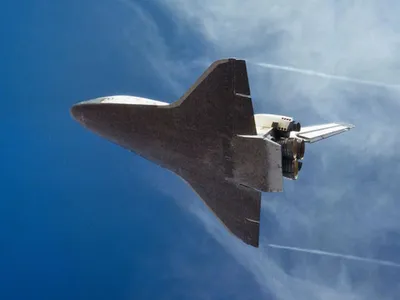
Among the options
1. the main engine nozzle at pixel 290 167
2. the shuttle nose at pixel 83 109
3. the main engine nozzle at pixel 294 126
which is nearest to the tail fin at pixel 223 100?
the main engine nozzle at pixel 290 167

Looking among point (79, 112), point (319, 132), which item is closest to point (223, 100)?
point (79, 112)

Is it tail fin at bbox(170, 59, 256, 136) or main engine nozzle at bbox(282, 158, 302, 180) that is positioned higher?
tail fin at bbox(170, 59, 256, 136)

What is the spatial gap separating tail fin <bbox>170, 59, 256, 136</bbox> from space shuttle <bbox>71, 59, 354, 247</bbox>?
0.9 inches

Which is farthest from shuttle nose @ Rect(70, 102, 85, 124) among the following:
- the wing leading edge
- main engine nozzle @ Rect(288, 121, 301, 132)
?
the wing leading edge

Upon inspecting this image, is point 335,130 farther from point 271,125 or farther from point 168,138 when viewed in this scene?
point 168,138

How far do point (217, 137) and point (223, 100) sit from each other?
95cm

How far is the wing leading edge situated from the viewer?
1350 cm

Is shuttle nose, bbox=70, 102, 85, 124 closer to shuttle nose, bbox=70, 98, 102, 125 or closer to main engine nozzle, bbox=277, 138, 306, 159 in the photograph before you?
shuttle nose, bbox=70, 98, 102, 125

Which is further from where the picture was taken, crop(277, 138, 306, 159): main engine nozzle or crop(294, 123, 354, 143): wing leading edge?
crop(294, 123, 354, 143): wing leading edge

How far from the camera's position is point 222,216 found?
14.2 m

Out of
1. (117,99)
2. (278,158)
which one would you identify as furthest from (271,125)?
(117,99)

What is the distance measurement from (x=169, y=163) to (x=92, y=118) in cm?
231

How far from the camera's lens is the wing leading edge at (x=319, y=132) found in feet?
44.3

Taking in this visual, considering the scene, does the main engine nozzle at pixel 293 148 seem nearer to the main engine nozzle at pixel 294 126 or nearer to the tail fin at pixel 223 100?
the main engine nozzle at pixel 294 126
